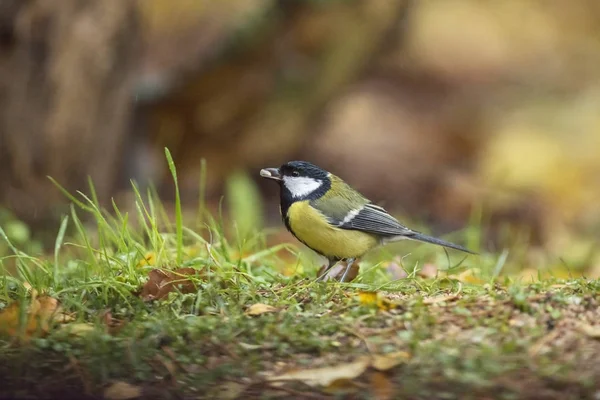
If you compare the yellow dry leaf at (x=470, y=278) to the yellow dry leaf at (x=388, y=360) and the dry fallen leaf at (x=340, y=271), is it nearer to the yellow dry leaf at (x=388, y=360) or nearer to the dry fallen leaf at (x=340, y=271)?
the dry fallen leaf at (x=340, y=271)

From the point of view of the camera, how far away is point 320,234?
3701 millimetres

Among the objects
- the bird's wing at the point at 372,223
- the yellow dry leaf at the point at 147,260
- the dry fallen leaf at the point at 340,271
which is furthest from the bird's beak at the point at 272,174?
the yellow dry leaf at the point at 147,260

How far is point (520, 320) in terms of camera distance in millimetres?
2770

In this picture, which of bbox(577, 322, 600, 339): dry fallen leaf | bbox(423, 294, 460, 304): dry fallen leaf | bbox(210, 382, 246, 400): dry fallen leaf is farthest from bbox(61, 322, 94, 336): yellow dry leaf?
bbox(577, 322, 600, 339): dry fallen leaf

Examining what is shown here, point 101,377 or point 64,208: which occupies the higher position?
point 101,377

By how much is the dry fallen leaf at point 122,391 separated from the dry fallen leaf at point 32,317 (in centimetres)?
41

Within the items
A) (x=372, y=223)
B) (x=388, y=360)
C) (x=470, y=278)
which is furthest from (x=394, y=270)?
(x=388, y=360)

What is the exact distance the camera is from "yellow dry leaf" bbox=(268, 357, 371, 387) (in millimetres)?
2424

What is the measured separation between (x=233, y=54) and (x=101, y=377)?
5.95 m

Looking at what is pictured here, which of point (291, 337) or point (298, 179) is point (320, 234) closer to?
point (298, 179)

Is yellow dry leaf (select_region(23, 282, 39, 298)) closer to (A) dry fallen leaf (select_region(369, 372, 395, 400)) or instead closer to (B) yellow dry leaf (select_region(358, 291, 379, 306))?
(B) yellow dry leaf (select_region(358, 291, 379, 306))

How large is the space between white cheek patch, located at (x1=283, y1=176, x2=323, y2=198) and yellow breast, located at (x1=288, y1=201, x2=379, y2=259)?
0.23 feet

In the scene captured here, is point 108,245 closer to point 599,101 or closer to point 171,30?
point 171,30

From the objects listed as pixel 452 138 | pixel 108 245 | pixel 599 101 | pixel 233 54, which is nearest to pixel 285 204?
pixel 108 245
